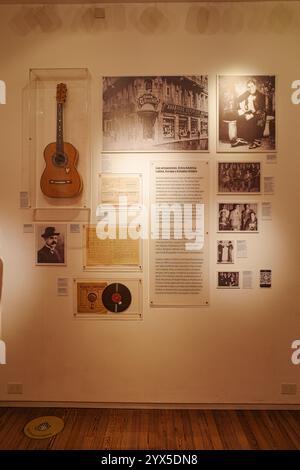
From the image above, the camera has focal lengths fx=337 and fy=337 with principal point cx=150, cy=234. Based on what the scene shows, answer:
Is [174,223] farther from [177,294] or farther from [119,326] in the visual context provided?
[119,326]

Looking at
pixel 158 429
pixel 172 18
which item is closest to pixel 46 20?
pixel 172 18

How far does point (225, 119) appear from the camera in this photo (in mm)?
2602

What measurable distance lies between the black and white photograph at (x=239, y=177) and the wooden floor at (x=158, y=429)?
1727 mm

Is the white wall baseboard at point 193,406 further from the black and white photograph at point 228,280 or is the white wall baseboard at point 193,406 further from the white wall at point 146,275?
the black and white photograph at point 228,280

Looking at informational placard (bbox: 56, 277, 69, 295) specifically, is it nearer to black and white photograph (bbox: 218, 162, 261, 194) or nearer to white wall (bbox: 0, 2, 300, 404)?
white wall (bbox: 0, 2, 300, 404)

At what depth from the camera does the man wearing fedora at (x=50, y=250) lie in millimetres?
2654

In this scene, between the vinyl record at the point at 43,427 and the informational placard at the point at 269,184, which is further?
the informational placard at the point at 269,184

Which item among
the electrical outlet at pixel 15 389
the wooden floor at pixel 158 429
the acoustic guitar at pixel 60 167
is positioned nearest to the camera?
the wooden floor at pixel 158 429

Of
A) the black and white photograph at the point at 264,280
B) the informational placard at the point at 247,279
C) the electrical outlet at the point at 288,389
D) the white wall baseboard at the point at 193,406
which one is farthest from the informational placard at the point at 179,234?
the electrical outlet at the point at 288,389

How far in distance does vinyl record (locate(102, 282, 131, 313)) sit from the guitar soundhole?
1.01m

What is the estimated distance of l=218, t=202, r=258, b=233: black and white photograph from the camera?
2.62 meters

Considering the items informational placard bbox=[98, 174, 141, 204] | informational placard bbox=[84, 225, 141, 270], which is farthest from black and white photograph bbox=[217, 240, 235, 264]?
informational placard bbox=[98, 174, 141, 204]

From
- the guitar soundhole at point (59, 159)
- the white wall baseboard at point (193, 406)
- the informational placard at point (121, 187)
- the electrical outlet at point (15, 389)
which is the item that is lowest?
the white wall baseboard at point (193, 406)

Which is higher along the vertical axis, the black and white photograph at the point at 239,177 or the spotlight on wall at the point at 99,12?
the spotlight on wall at the point at 99,12
